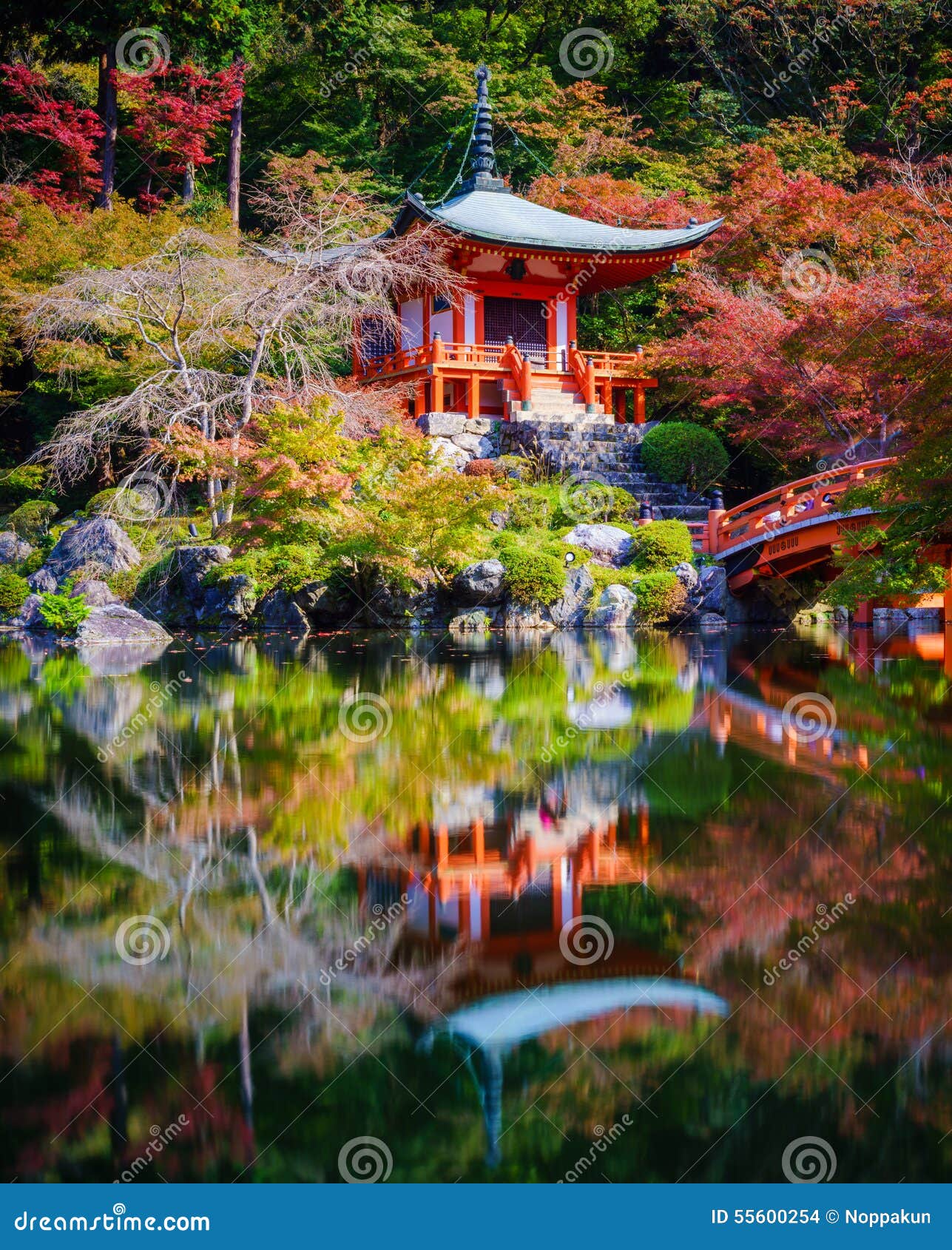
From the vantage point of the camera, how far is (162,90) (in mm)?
25984

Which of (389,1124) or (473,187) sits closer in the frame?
(389,1124)

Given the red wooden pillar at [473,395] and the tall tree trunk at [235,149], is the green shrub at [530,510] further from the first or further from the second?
the tall tree trunk at [235,149]

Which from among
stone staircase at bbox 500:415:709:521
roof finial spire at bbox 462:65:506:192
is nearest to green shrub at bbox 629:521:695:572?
stone staircase at bbox 500:415:709:521

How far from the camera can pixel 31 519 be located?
831 inches

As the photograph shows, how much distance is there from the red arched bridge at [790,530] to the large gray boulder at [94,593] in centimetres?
965

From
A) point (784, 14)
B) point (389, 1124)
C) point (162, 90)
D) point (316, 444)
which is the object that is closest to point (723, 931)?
point (389, 1124)

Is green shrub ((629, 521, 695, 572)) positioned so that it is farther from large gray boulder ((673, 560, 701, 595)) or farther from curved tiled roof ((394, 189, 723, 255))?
curved tiled roof ((394, 189, 723, 255))

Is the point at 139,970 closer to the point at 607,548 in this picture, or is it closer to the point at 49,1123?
the point at 49,1123

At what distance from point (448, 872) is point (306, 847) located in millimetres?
749

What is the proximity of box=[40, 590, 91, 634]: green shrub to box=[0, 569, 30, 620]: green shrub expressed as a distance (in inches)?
69.7

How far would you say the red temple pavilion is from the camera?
22.6 metres

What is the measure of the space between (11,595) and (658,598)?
10.7m

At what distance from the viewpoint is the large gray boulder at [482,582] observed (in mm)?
18125

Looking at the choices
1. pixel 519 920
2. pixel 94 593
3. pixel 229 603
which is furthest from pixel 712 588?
pixel 519 920
